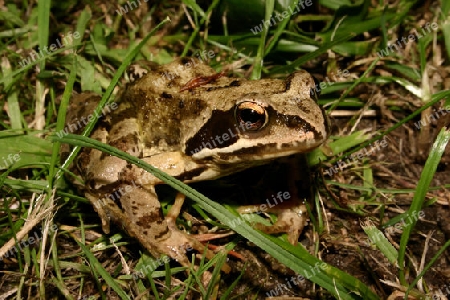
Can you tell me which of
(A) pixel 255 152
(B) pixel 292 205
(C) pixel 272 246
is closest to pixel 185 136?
(A) pixel 255 152

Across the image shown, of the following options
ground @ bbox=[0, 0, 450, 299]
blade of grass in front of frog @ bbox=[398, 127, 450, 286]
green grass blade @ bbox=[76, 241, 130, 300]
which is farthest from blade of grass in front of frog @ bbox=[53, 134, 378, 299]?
green grass blade @ bbox=[76, 241, 130, 300]

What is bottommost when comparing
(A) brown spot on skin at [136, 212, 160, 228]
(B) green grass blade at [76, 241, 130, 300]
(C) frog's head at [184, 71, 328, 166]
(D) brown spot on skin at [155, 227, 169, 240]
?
(B) green grass blade at [76, 241, 130, 300]

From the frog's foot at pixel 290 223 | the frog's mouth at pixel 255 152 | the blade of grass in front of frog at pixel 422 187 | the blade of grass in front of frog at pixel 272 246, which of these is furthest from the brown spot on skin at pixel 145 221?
the blade of grass in front of frog at pixel 422 187

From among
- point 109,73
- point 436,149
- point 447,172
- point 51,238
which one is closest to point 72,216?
point 51,238

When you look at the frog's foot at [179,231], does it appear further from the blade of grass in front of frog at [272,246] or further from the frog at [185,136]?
the blade of grass in front of frog at [272,246]

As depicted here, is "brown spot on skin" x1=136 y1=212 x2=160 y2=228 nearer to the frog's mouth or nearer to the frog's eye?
the frog's mouth

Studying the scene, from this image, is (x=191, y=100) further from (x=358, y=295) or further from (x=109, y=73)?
(x=358, y=295)
